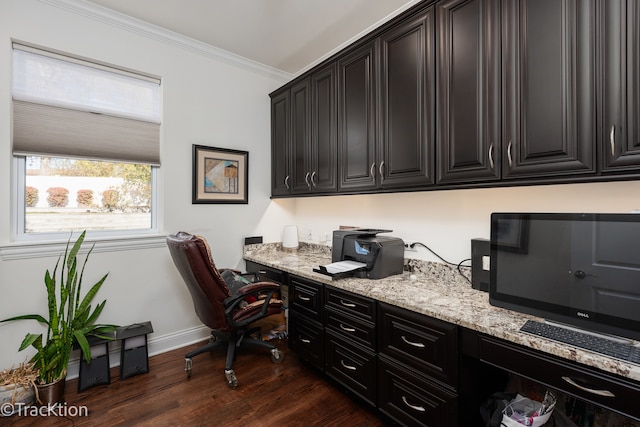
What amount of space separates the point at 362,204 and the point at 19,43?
2.82m

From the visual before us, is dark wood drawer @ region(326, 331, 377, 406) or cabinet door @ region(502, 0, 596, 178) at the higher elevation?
cabinet door @ region(502, 0, 596, 178)

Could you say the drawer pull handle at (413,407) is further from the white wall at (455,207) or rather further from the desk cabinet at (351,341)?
the white wall at (455,207)

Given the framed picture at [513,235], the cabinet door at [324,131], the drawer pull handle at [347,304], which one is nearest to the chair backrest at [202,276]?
the drawer pull handle at [347,304]

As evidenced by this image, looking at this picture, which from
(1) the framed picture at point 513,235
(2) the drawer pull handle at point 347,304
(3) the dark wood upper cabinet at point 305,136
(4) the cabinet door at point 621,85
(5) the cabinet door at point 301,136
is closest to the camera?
(4) the cabinet door at point 621,85

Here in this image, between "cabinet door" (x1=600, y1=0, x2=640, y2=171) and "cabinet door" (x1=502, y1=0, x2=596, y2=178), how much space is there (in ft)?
0.15

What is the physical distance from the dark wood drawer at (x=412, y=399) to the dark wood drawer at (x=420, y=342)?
0.06 metres

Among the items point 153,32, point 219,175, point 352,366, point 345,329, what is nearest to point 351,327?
point 345,329

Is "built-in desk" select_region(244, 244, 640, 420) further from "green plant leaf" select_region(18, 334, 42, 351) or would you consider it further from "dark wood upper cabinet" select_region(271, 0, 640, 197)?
"green plant leaf" select_region(18, 334, 42, 351)

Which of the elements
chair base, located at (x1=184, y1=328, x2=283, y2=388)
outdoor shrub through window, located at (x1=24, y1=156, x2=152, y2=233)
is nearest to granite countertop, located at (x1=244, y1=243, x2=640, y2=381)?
chair base, located at (x1=184, y1=328, x2=283, y2=388)

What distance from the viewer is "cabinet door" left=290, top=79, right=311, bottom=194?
280 cm

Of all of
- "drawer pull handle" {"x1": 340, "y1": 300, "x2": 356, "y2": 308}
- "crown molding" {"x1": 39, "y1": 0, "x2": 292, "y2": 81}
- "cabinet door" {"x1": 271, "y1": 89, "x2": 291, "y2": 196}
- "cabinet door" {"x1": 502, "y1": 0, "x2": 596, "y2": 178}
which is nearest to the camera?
"cabinet door" {"x1": 502, "y1": 0, "x2": 596, "y2": 178}

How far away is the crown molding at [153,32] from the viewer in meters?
2.25

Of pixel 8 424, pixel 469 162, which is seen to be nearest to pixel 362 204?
pixel 469 162

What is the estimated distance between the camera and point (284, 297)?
322cm
